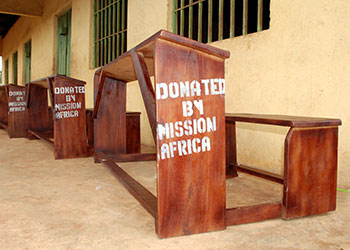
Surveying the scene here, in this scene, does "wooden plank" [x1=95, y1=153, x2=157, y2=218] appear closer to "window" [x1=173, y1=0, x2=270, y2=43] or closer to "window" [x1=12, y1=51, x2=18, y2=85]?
"window" [x1=173, y1=0, x2=270, y2=43]

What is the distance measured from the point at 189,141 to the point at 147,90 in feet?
1.18

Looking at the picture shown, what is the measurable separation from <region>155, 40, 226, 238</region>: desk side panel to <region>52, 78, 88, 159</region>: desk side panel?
2.46m

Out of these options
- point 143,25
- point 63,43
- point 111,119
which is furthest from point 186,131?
point 63,43

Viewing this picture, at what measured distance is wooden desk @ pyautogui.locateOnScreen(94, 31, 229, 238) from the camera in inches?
61.1

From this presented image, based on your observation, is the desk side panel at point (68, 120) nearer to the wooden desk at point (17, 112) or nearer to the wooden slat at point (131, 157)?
the wooden slat at point (131, 157)

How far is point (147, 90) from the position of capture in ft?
5.57

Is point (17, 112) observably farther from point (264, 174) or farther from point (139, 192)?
point (264, 174)

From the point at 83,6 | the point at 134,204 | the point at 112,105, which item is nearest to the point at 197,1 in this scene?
the point at 112,105

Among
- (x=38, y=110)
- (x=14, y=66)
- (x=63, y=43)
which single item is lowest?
(x=38, y=110)

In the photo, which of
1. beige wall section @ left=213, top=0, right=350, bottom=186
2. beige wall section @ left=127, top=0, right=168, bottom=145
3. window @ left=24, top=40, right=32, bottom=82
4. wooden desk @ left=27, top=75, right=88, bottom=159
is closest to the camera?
beige wall section @ left=213, top=0, right=350, bottom=186

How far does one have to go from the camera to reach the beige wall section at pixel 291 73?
2.51m

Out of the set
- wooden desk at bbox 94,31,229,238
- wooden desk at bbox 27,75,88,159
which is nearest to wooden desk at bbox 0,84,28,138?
wooden desk at bbox 27,75,88,159

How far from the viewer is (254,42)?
10.5 feet

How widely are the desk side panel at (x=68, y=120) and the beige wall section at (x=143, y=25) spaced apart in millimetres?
1260
